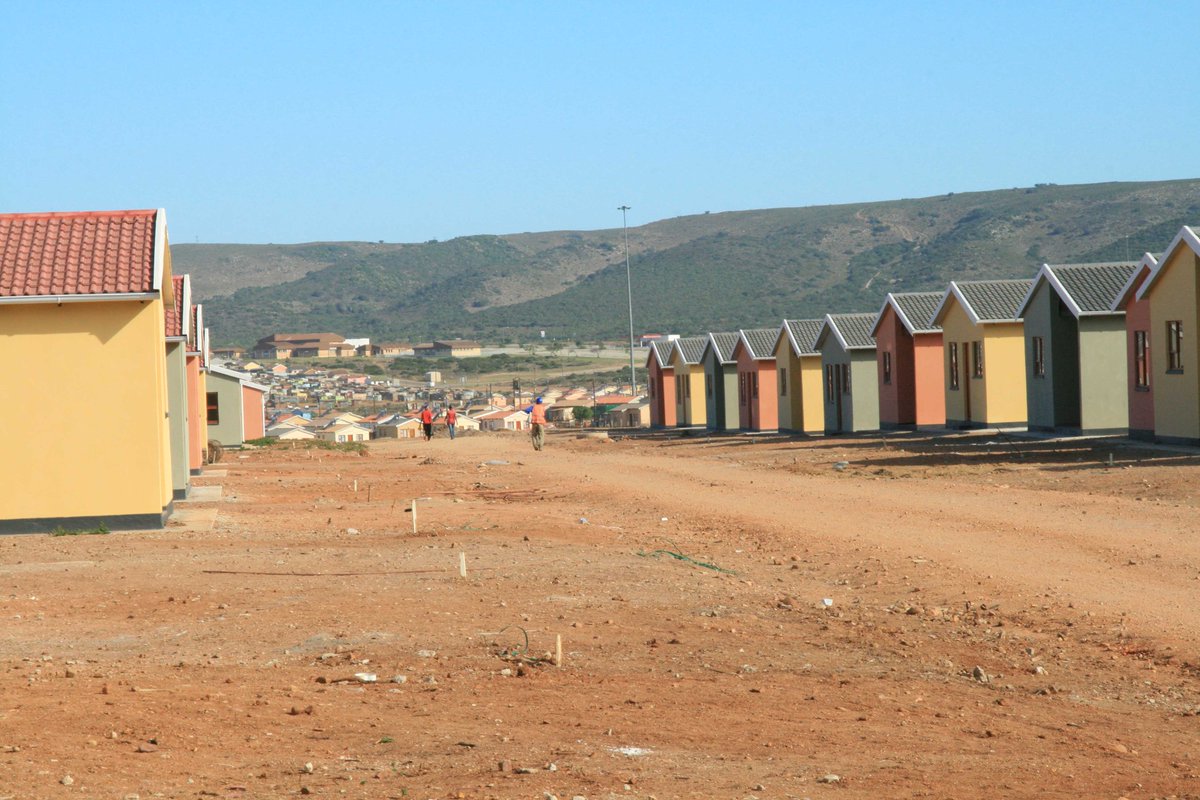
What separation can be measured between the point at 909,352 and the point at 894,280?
321 feet

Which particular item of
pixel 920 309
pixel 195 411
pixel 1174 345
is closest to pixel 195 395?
pixel 195 411

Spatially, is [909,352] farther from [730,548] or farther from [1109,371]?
[730,548]

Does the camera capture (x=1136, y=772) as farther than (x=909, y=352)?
No

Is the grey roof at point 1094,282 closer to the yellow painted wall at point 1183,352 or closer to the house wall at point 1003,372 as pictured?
the house wall at point 1003,372

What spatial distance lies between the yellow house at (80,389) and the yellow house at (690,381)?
4155 centimetres

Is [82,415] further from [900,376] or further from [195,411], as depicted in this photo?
[900,376]

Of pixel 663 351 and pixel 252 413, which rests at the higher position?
pixel 663 351

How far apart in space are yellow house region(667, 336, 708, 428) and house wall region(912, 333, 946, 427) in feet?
58.9

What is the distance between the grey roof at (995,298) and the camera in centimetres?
3759

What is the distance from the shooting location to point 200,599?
12.4m

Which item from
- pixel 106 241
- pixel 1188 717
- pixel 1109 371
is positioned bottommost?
pixel 1188 717

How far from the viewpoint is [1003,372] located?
37.6 metres

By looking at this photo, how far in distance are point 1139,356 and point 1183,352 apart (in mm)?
2934

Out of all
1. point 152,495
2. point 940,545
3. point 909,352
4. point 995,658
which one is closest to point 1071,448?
point 909,352
